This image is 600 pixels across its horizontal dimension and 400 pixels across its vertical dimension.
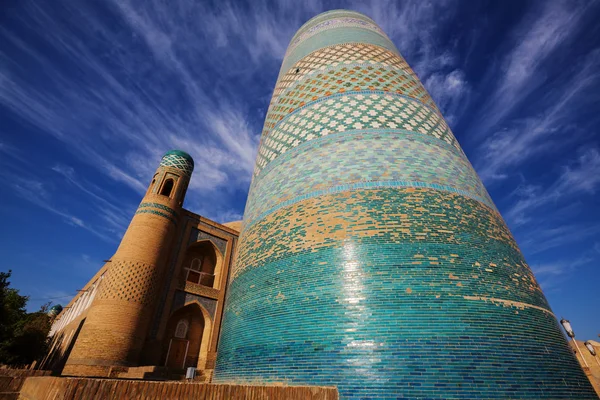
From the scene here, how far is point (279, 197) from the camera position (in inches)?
216

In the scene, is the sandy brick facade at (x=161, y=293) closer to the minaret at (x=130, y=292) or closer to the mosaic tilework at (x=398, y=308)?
the minaret at (x=130, y=292)

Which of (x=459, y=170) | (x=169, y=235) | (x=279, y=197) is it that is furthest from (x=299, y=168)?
(x=169, y=235)

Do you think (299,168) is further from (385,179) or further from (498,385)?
(498,385)

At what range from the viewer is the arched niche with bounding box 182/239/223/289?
9977mm

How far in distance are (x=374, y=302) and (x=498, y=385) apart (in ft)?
4.60

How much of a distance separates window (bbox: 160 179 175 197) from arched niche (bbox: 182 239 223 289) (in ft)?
6.32

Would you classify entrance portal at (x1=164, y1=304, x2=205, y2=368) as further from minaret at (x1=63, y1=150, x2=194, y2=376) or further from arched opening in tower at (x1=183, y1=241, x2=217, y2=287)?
arched opening in tower at (x1=183, y1=241, x2=217, y2=287)

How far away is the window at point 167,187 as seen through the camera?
997 cm

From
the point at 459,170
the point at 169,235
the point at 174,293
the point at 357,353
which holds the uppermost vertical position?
the point at 169,235

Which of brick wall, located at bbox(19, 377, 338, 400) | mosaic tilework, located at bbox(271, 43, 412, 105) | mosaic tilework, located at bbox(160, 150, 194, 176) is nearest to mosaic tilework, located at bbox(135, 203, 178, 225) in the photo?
mosaic tilework, located at bbox(160, 150, 194, 176)

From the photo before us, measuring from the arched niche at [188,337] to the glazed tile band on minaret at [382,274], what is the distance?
4.23m

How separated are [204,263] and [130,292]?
9.55 ft

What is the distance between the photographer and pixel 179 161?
34.7 feet

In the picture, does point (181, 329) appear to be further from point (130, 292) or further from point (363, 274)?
point (363, 274)
